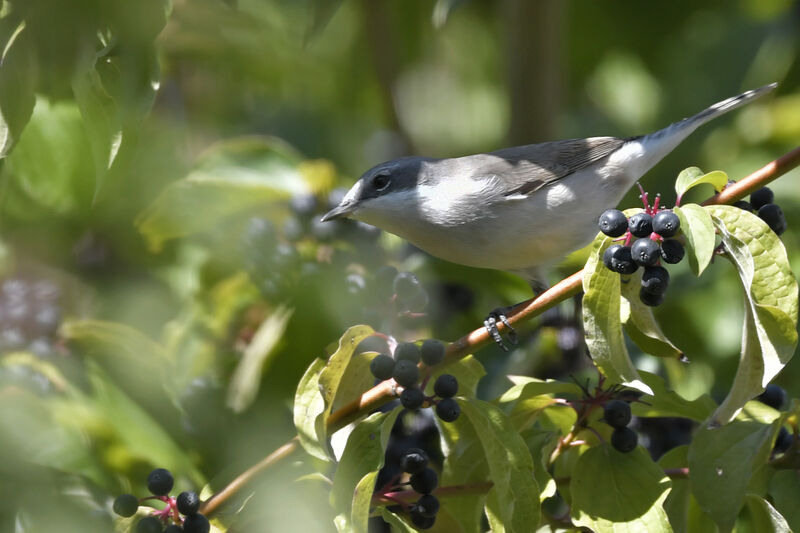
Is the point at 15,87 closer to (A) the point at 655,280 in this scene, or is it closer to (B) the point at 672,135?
(A) the point at 655,280

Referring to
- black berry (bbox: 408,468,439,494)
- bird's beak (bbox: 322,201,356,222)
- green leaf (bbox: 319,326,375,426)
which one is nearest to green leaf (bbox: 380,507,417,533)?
black berry (bbox: 408,468,439,494)

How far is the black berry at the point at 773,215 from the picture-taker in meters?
2.39

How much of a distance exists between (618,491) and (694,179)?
0.79 metres

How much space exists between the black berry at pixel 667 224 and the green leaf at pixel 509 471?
581 mm

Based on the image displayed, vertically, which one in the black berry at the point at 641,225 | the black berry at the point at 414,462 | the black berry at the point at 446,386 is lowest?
the black berry at the point at 414,462

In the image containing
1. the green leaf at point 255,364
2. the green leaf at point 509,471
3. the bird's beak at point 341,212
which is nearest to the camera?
the green leaf at point 509,471

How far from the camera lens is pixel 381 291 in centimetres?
325

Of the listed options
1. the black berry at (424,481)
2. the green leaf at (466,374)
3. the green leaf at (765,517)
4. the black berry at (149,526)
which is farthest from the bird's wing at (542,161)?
the black berry at (149,526)

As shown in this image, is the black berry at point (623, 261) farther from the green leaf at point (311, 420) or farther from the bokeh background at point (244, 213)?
the bokeh background at point (244, 213)

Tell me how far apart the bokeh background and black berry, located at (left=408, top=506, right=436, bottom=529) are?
23cm

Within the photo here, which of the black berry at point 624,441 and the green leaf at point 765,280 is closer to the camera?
the green leaf at point 765,280

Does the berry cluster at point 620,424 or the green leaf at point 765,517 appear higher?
the berry cluster at point 620,424

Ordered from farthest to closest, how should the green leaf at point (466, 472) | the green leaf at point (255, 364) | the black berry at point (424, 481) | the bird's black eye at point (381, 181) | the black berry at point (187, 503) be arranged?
the bird's black eye at point (381, 181), the green leaf at point (255, 364), the green leaf at point (466, 472), the black berry at point (424, 481), the black berry at point (187, 503)

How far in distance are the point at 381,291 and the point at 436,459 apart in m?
0.62
